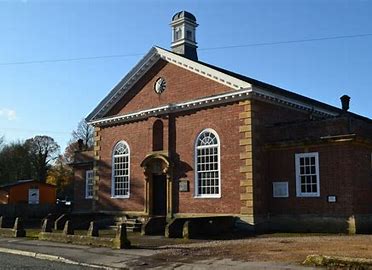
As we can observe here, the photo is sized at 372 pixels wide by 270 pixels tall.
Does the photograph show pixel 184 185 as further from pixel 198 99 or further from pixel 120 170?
pixel 120 170

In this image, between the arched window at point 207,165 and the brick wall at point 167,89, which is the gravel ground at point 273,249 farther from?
the brick wall at point 167,89

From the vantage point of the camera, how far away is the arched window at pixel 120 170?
2911 cm

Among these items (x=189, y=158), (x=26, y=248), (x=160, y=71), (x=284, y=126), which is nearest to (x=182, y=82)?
(x=160, y=71)

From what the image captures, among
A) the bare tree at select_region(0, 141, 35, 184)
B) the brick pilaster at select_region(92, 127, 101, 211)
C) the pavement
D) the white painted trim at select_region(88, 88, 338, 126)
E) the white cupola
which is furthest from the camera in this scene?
the bare tree at select_region(0, 141, 35, 184)

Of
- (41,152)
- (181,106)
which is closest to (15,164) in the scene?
(41,152)

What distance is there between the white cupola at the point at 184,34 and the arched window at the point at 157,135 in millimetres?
5356

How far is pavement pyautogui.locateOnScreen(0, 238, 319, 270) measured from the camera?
42.9ft

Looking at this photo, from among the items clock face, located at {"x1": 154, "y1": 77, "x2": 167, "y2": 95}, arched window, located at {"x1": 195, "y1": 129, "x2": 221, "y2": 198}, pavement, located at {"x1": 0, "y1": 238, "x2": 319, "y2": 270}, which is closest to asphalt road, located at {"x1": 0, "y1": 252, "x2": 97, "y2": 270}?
pavement, located at {"x1": 0, "y1": 238, "x2": 319, "y2": 270}

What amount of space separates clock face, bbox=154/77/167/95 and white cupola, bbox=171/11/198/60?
3408 millimetres

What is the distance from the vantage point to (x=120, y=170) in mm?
29562

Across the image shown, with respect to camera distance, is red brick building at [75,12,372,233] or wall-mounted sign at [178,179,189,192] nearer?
red brick building at [75,12,372,233]

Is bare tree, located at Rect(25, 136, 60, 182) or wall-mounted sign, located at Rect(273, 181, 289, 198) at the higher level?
bare tree, located at Rect(25, 136, 60, 182)

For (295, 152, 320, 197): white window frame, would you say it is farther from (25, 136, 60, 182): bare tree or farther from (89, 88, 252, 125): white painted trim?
(25, 136, 60, 182): bare tree

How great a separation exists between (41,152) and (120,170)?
150ft
